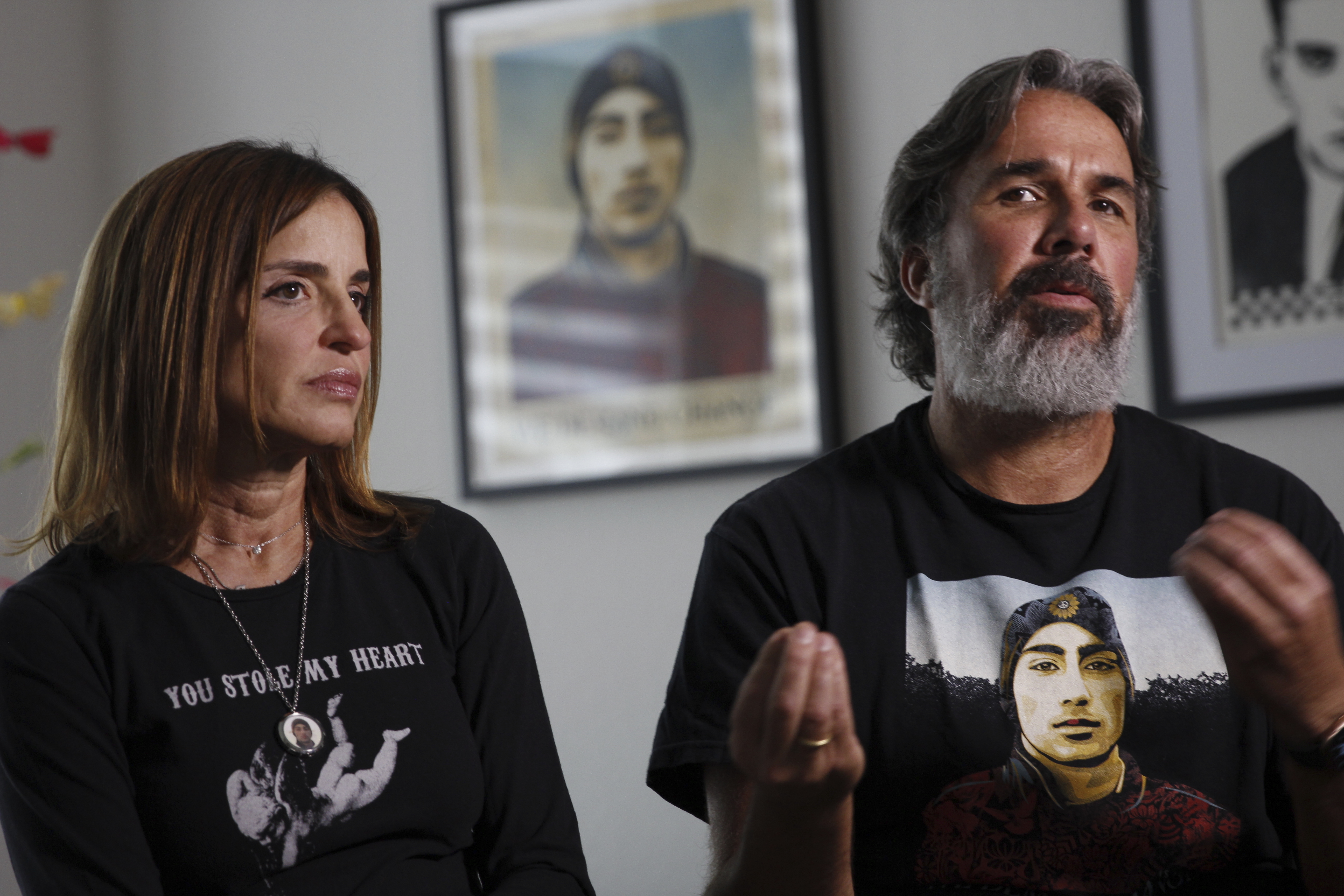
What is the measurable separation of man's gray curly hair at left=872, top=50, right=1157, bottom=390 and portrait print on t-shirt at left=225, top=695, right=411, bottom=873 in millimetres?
785

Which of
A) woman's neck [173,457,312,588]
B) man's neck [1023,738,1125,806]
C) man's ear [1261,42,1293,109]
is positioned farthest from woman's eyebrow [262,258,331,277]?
man's ear [1261,42,1293,109]

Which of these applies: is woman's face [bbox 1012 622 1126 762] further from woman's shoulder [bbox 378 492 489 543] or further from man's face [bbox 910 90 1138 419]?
woman's shoulder [bbox 378 492 489 543]

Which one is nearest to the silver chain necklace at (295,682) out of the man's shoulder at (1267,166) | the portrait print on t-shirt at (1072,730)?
the portrait print on t-shirt at (1072,730)

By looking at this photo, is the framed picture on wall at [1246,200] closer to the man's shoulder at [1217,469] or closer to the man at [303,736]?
the man's shoulder at [1217,469]

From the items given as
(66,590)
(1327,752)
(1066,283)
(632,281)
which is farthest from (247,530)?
(632,281)

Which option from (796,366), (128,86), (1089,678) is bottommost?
(1089,678)

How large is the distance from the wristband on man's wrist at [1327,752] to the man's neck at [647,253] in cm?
141

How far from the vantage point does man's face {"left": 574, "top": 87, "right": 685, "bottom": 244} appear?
Result: 2.22 metres

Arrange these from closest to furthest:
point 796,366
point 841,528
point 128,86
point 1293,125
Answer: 1. point 841,528
2. point 1293,125
3. point 796,366
4. point 128,86

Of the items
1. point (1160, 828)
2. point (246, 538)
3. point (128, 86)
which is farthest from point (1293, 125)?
point (128, 86)

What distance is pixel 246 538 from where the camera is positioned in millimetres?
1202

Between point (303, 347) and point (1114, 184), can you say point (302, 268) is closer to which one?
point (303, 347)

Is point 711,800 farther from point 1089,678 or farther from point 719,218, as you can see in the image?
point 719,218

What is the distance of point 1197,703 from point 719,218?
125 cm
